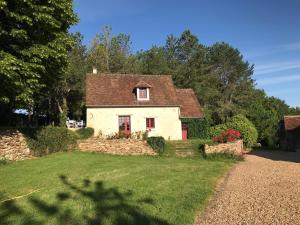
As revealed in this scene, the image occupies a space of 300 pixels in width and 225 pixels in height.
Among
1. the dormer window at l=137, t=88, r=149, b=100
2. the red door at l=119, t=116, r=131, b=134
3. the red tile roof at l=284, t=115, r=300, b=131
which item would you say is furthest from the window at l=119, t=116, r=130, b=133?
the red tile roof at l=284, t=115, r=300, b=131

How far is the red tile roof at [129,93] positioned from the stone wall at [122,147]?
232 inches

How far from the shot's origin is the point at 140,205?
8.30m

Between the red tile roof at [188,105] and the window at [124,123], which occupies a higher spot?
the red tile roof at [188,105]

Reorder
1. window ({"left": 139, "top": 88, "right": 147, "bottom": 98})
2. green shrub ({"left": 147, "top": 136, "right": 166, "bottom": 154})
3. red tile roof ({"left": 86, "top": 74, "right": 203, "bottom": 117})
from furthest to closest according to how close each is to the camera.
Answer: window ({"left": 139, "top": 88, "right": 147, "bottom": 98}) < red tile roof ({"left": 86, "top": 74, "right": 203, "bottom": 117}) < green shrub ({"left": 147, "top": 136, "right": 166, "bottom": 154})

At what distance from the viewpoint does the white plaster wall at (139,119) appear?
28.4 meters

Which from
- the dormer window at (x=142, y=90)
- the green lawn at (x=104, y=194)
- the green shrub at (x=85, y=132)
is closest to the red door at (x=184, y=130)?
the dormer window at (x=142, y=90)

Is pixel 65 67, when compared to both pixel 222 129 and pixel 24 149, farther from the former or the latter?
pixel 222 129

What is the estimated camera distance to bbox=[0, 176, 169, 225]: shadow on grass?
713 cm

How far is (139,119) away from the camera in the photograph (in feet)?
96.1

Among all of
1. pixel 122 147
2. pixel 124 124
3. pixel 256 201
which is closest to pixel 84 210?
pixel 256 201

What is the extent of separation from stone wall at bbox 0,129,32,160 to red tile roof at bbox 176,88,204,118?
15.8 meters

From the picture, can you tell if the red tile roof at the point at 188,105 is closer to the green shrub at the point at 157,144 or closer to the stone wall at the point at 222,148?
the green shrub at the point at 157,144

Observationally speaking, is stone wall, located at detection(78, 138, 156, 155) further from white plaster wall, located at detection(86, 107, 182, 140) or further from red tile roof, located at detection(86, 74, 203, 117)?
red tile roof, located at detection(86, 74, 203, 117)

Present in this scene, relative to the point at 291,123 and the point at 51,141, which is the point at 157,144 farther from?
the point at 291,123
